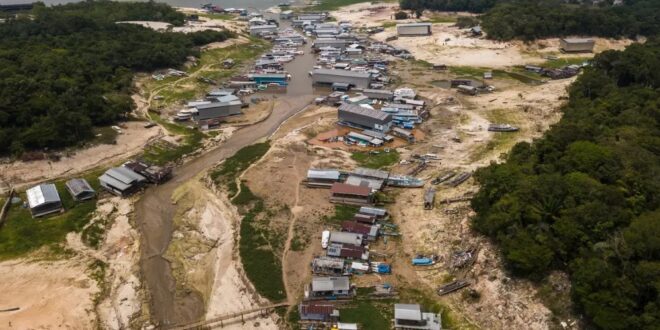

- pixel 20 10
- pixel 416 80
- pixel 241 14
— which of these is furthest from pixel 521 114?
pixel 20 10

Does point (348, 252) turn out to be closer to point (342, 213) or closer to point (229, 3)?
point (342, 213)

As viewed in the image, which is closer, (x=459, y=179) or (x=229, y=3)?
(x=459, y=179)

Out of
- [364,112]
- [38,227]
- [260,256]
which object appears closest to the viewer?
[260,256]

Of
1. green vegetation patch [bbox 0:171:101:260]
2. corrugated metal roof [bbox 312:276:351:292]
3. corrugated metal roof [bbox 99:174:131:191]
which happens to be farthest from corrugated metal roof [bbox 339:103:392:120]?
green vegetation patch [bbox 0:171:101:260]

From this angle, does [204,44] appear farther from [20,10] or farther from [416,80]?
[20,10]

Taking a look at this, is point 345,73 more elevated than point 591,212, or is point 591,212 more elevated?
point 345,73

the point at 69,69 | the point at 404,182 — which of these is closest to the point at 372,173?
the point at 404,182

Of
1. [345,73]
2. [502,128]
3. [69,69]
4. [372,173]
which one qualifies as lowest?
[372,173]
